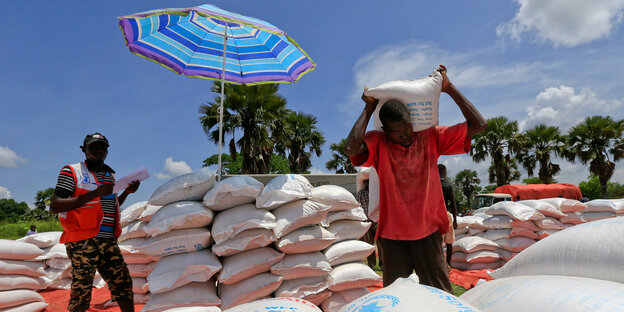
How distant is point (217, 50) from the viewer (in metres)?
4.07

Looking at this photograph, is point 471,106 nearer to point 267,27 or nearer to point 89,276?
point 267,27

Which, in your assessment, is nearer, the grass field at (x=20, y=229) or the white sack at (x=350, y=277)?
the white sack at (x=350, y=277)

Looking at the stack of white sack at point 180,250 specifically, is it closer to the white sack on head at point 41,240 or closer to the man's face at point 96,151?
the man's face at point 96,151

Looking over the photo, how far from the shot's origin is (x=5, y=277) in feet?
11.8

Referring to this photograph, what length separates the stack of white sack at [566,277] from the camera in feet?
3.12

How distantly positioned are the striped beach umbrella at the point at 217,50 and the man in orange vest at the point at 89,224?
1.68 metres

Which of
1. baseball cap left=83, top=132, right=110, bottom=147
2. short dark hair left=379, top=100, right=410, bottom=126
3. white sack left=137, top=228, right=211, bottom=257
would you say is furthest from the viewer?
white sack left=137, top=228, right=211, bottom=257

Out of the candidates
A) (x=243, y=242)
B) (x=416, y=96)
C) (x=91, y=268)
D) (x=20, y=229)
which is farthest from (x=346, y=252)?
(x=20, y=229)

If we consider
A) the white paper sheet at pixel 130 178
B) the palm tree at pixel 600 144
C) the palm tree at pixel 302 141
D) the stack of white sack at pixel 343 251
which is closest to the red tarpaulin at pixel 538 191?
the palm tree at pixel 600 144

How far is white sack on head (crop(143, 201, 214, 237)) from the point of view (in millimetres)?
2543

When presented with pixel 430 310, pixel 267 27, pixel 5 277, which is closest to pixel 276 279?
pixel 430 310

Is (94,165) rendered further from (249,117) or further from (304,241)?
(249,117)

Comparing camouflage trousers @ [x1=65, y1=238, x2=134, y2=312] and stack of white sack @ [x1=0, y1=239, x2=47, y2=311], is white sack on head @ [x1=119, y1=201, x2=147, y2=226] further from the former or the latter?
stack of white sack @ [x1=0, y1=239, x2=47, y2=311]

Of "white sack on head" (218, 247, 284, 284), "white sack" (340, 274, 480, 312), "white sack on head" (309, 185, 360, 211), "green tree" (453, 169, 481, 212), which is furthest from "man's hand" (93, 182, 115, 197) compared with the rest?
"green tree" (453, 169, 481, 212)
